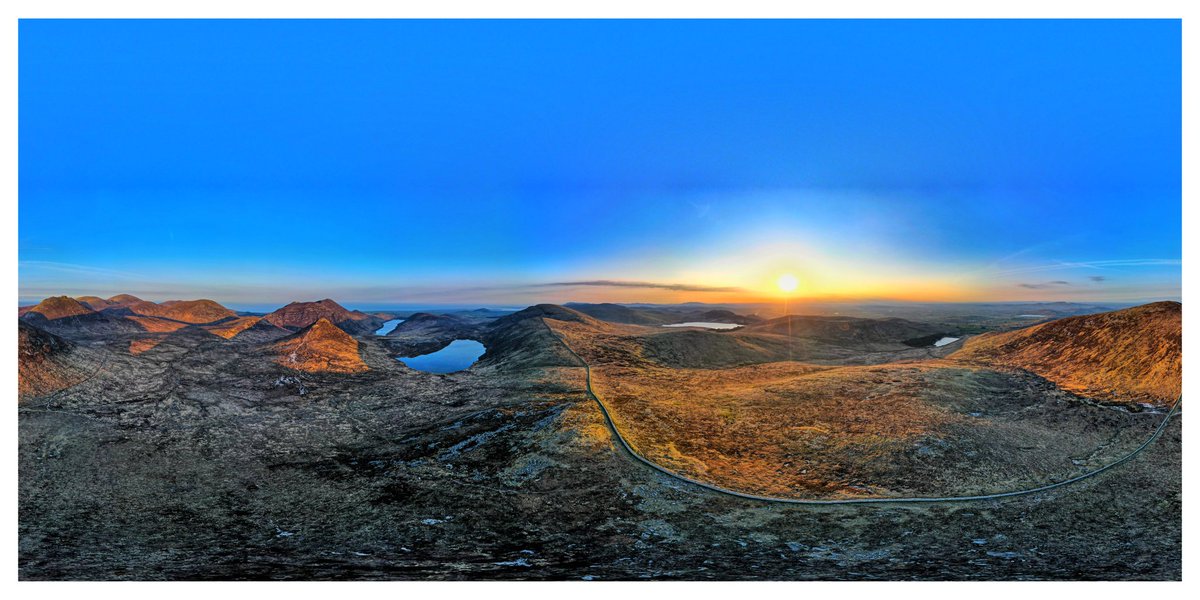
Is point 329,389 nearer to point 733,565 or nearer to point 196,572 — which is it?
point 196,572

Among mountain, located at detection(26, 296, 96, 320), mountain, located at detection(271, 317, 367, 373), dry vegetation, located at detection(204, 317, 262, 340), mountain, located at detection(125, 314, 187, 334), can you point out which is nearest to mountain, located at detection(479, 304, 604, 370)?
mountain, located at detection(271, 317, 367, 373)

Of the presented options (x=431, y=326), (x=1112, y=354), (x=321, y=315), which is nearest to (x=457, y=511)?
(x=1112, y=354)

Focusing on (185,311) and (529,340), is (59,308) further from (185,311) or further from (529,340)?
(529,340)

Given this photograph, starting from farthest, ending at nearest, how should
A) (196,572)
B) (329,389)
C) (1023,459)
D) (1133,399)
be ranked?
1. (329,389)
2. (1133,399)
3. (1023,459)
4. (196,572)

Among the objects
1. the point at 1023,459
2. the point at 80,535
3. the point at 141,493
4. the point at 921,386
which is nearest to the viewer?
the point at 80,535

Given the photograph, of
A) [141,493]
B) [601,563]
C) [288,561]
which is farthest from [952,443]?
[141,493]

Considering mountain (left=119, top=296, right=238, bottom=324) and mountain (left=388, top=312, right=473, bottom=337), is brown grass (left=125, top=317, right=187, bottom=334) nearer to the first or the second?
mountain (left=119, top=296, right=238, bottom=324)

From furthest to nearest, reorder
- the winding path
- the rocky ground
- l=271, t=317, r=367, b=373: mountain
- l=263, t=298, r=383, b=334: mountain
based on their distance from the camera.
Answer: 1. l=263, t=298, r=383, b=334: mountain
2. l=271, t=317, r=367, b=373: mountain
3. the winding path
4. the rocky ground

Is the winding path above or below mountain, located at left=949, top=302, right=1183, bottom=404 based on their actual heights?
below
